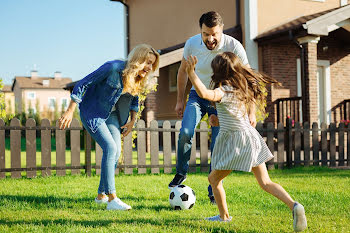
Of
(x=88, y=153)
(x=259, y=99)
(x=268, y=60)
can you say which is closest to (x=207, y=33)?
(x=259, y=99)

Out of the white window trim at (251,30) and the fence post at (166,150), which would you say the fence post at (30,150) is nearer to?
the fence post at (166,150)

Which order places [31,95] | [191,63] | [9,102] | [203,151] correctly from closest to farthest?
[191,63] → [203,151] → [9,102] → [31,95]

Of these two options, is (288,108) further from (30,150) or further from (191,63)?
(191,63)

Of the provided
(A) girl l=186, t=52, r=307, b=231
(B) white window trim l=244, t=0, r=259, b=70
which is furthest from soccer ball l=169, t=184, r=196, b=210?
(B) white window trim l=244, t=0, r=259, b=70

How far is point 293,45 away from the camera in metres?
13.8

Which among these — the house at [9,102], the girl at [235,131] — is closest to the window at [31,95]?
the house at [9,102]

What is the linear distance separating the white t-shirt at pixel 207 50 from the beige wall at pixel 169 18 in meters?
Result: 9.48

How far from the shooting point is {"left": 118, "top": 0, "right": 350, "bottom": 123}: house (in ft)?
38.9

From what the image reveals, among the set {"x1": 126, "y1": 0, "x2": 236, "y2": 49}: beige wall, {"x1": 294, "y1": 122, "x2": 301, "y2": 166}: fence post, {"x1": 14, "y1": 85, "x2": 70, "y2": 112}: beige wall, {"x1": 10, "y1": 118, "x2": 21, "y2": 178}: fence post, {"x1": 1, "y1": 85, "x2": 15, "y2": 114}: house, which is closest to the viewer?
{"x1": 10, "y1": 118, "x2": 21, "y2": 178}: fence post

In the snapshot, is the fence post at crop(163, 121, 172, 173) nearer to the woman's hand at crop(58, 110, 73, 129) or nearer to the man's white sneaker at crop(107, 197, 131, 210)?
the man's white sneaker at crop(107, 197, 131, 210)

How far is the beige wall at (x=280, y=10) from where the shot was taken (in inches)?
535

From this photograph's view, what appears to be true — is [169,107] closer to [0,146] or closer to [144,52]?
[0,146]

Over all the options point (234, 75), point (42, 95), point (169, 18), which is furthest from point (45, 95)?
point (234, 75)

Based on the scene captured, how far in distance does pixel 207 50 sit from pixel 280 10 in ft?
33.0
